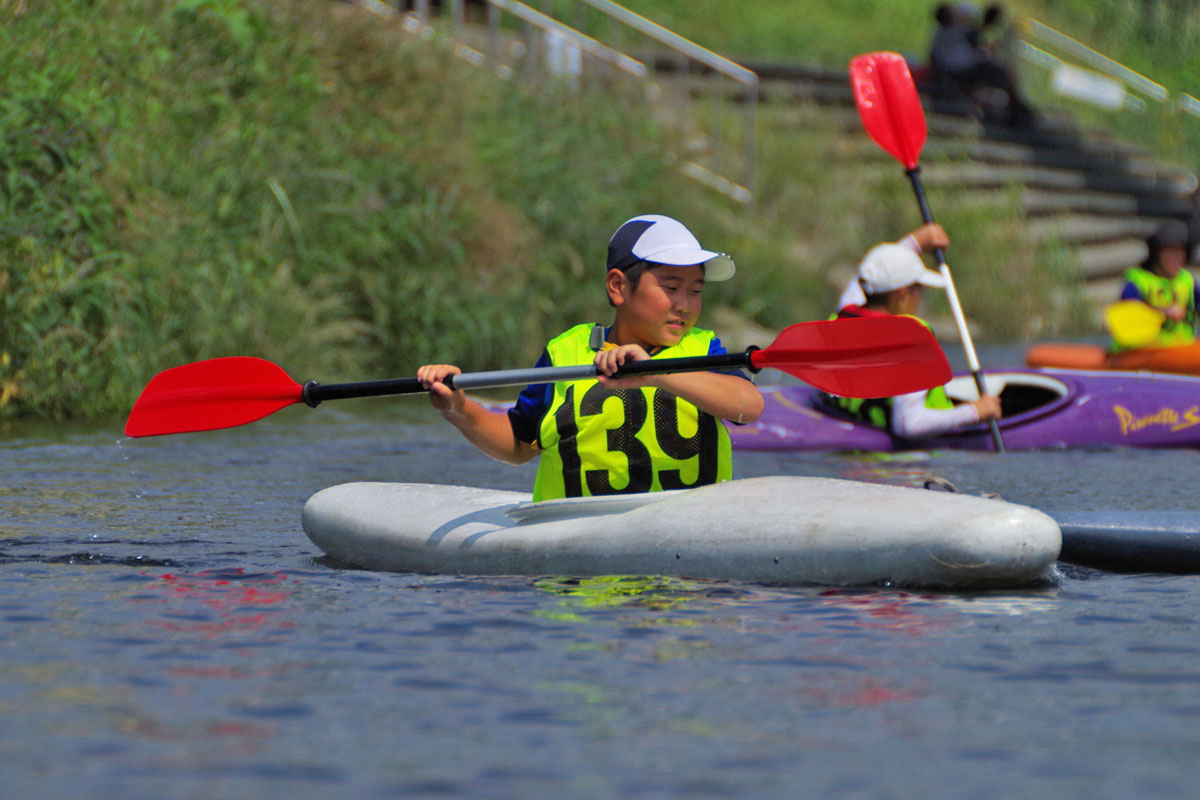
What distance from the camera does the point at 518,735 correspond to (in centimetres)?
293

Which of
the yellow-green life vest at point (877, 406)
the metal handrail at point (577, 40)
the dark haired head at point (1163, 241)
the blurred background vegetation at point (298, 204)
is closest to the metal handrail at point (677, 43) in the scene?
the metal handrail at point (577, 40)

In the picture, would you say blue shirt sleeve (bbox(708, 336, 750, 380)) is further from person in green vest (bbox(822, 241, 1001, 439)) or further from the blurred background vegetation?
the blurred background vegetation

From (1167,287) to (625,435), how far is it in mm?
5520

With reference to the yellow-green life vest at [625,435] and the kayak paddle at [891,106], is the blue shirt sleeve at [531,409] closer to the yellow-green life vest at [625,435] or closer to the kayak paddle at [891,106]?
the yellow-green life vest at [625,435]

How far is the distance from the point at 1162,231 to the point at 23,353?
5.67m

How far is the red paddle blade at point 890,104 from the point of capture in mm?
8258

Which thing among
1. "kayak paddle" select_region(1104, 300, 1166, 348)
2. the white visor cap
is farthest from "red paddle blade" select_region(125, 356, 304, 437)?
"kayak paddle" select_region(1104, 300, 1166, 348)

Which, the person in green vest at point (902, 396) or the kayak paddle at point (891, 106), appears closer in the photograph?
the person in green vest at point (902, 396)

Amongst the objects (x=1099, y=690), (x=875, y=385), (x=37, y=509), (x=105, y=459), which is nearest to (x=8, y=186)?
(x=105, y=459)

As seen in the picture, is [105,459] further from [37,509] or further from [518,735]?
[518,735]

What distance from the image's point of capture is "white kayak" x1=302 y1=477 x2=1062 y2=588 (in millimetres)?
4012

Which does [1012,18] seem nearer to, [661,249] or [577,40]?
[577,40]

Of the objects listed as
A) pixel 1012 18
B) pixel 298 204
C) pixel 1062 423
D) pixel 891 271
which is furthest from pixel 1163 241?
pixel 1012 18

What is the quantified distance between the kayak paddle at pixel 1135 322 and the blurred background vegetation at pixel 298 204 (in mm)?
3401
